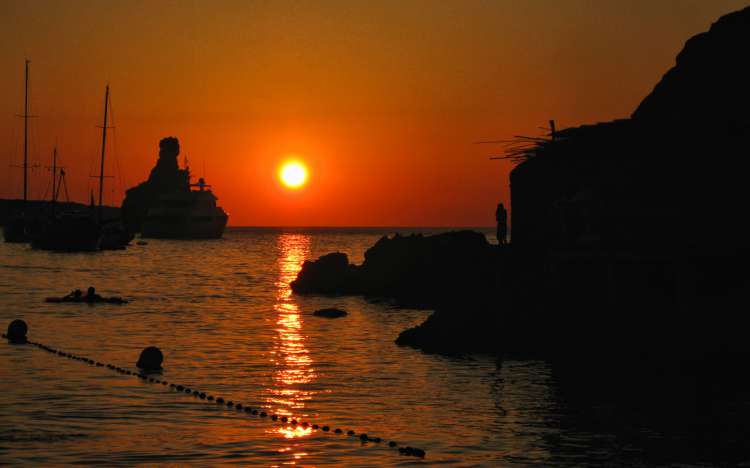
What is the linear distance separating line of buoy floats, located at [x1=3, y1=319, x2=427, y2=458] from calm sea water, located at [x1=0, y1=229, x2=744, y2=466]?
26cm

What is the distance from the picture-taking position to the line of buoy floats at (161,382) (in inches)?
793

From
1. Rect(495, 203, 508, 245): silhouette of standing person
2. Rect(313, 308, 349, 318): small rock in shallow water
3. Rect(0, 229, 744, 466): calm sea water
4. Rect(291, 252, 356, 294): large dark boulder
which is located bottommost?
Rect(0, 229, 744, 466): calm sea water

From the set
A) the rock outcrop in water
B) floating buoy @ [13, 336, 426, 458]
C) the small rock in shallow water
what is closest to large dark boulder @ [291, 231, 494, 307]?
the small rock in shallow water

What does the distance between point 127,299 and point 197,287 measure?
15424 mm

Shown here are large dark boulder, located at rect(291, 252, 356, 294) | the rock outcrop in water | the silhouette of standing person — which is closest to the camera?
the rock outcrop in water

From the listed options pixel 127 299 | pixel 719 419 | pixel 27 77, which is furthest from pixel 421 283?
pixel 27 77

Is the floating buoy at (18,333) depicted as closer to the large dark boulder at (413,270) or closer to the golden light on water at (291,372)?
the golden light on water at (291,372)

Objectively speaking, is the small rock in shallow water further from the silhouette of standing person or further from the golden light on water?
the silhouette of standing person

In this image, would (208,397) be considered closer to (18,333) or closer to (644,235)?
(18,333)

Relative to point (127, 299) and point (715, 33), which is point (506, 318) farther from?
point (127, 299)

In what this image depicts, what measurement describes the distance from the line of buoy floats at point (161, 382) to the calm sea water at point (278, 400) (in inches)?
10.2

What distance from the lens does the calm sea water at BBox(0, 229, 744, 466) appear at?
62.6 ft

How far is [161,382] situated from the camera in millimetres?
27641

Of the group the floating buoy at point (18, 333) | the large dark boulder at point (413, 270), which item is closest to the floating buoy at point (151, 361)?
the floating buoy at point (18, 333)
